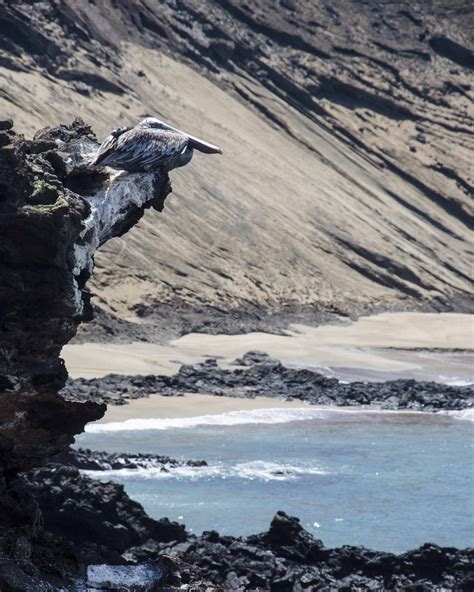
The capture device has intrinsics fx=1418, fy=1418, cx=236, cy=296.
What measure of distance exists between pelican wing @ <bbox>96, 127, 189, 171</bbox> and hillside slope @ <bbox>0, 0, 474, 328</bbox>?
2425 centimetres

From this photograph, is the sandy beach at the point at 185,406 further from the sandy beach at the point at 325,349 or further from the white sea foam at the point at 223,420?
the sandy beach at the point at 325,349

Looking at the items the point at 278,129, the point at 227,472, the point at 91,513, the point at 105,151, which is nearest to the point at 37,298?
the point at 105,151

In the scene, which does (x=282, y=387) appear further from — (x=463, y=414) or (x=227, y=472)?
(x=227, y=472)

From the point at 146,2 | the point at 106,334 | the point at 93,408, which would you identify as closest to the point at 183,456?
the point at 106,334

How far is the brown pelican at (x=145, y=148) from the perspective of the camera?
297 inches

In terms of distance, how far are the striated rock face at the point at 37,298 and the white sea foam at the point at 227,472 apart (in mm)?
10951

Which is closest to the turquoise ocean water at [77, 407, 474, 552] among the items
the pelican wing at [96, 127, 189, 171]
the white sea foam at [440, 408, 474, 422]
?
the white sea foam at [440, 408, 474, 422]

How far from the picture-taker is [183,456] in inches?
787

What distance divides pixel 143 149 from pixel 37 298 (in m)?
1.65

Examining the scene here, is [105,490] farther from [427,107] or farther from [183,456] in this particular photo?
[427,107]

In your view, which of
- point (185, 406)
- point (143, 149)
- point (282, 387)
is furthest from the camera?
point (282, 387)

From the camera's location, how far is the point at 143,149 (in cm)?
771

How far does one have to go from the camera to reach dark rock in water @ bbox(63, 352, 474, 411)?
2520 cm

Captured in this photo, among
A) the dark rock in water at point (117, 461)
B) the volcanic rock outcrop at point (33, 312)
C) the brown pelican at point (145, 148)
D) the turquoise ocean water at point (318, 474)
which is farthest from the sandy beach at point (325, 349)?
the volcanic rock outcrop at point (33, 312)
